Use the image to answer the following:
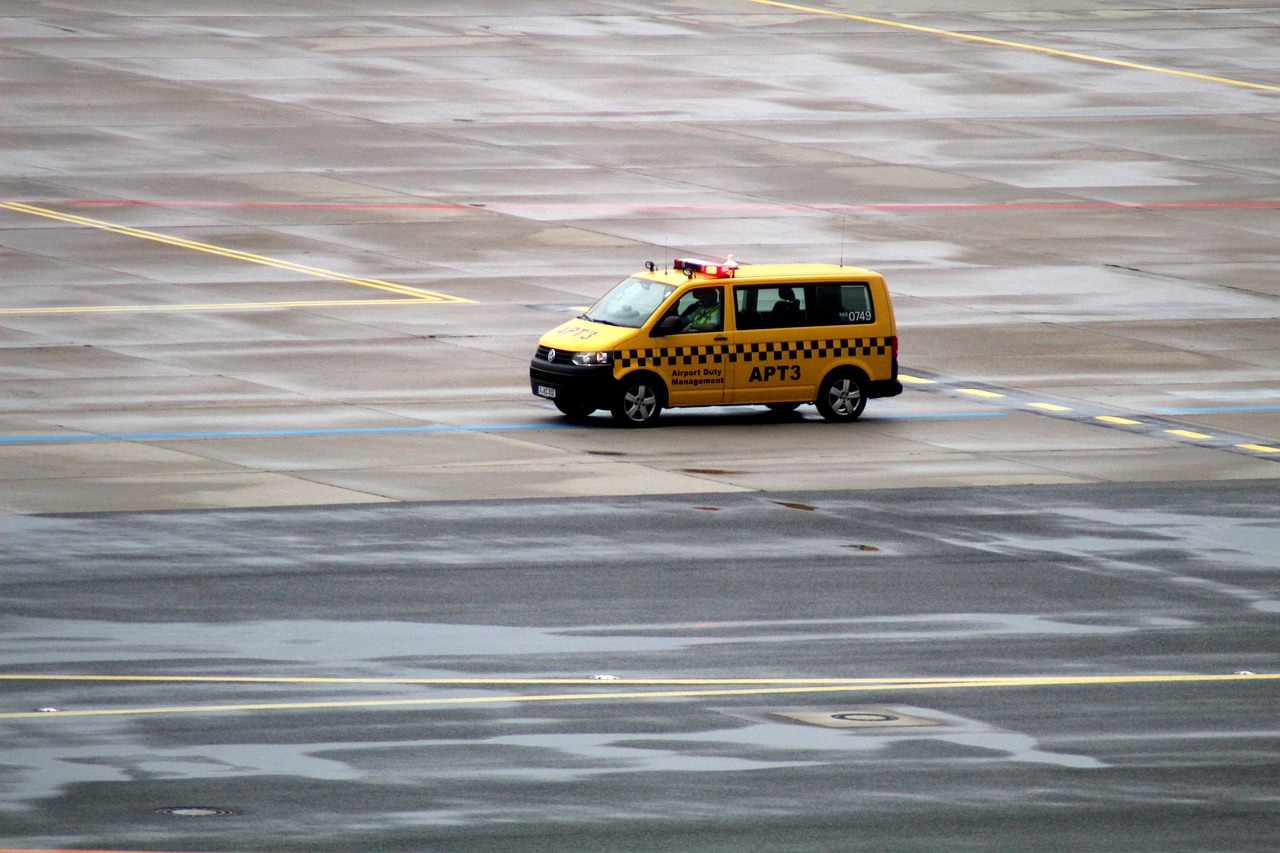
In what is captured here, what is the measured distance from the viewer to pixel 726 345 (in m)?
26.7

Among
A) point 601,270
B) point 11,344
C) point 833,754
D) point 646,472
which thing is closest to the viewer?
point 833,754

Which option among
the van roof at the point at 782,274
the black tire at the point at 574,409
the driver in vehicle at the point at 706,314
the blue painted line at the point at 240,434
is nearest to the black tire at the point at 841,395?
the van roof at the point at 782,274

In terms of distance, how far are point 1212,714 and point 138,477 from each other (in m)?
12.6

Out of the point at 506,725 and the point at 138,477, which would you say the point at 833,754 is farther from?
the point at 138,477

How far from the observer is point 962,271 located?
129ft

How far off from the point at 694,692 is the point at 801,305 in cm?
1293

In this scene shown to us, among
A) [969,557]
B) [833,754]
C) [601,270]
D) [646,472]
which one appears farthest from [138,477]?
[601,270]

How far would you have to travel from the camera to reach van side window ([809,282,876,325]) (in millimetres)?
27234

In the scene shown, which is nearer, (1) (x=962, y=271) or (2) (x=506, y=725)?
(2) (x=506, y=725)

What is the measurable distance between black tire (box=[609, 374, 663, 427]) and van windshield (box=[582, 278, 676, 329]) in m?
0.76

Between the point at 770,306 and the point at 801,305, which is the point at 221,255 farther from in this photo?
the point at 801,305

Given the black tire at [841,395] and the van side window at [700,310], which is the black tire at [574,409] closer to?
the van side window at [700,310]

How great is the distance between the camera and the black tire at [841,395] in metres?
27.2

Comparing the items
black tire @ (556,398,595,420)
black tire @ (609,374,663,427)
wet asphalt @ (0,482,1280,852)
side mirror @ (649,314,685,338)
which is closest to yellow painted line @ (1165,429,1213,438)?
wet asphalt @ (0,482,1280,852)
